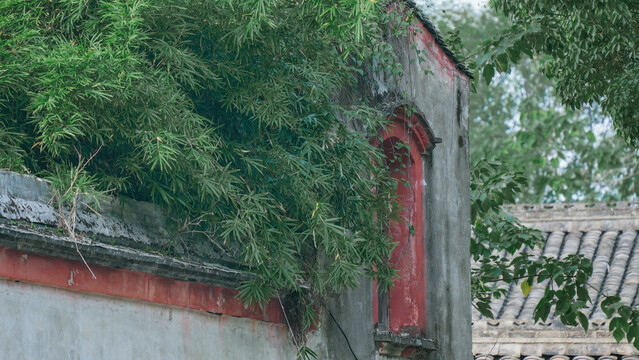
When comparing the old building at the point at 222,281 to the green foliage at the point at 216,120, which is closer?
the old building at the point at 222,281

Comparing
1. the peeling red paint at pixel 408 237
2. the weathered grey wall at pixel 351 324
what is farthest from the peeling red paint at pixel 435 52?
the weathered grey wall at pixel 351 324

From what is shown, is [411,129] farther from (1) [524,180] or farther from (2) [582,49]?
(1) [524,180]

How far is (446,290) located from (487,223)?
2437 millimetres

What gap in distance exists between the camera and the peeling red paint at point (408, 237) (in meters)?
9.58

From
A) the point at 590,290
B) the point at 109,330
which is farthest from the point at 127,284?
the point at 590,290

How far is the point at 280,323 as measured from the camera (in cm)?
755

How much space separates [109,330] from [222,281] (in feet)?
3.65

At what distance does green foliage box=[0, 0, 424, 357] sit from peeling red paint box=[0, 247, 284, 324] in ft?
0.79

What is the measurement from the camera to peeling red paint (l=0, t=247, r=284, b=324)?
5.45 metres

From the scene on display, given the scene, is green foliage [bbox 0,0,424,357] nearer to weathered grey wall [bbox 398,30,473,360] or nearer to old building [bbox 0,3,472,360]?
old building [bbox 0,3,472,360]

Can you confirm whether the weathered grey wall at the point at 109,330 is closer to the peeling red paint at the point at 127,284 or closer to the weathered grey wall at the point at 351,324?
the peeling red paint at the point at 127,284

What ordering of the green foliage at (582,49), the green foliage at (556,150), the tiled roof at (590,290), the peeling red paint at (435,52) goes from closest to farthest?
the peeling red paint at (435,52)
the green foliage at (582,49)
the tiled roof at (590,290)
the green foliage at (556,150)

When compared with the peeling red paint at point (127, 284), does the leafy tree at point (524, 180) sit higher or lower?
higher

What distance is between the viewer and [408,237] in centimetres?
959
